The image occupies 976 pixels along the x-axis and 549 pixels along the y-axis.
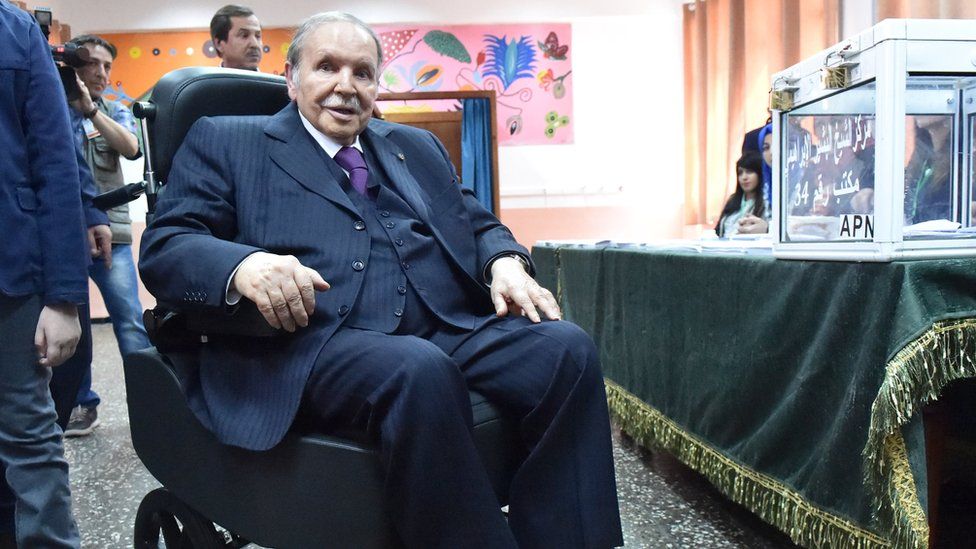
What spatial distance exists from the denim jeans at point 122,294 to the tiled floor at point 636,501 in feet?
0.91

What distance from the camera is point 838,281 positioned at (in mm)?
1082

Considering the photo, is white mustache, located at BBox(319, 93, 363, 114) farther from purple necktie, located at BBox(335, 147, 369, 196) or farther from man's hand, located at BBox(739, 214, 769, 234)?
man's hand, located at BBox(739, 214, 769, 234)

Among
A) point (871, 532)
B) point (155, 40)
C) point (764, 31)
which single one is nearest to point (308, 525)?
point (871, 532)

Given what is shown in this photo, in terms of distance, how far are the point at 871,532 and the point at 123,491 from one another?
5.86 feet

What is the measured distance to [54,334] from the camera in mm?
1084

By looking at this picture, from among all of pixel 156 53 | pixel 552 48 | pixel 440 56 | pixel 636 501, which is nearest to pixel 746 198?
pixel 636 501

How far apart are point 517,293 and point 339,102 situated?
46 centimetres

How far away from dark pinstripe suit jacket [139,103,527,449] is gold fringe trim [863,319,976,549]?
61 cm

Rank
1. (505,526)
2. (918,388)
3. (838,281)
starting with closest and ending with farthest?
(505,526), (918,388), (838,281)

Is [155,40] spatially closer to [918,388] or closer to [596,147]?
[596,147]

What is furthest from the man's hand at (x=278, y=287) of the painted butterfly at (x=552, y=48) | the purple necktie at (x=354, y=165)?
the painted butterfly at (x=552, y=48)

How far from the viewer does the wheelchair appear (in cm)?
78

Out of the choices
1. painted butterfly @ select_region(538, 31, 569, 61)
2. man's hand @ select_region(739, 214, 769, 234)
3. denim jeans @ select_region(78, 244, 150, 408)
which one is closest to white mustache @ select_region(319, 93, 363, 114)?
denim jeans @ select_region(78, 244, 150, 408)

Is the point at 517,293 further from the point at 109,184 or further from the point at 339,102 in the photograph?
the point at 109,184
